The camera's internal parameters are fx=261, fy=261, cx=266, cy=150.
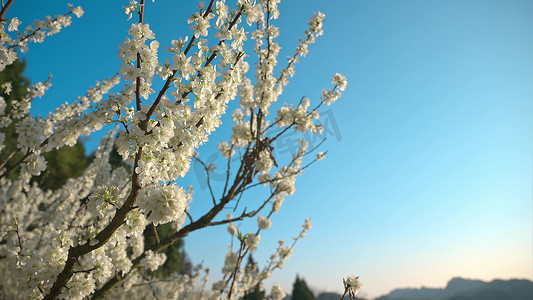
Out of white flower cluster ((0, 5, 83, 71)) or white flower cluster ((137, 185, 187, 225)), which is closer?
white flower cluster ((137, 185, 187, 225))

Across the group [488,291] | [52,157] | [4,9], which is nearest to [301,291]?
[52,157]

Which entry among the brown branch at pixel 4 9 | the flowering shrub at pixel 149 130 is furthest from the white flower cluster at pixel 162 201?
the brown branch at pixel 4 9

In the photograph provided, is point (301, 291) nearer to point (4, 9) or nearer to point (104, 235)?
point (104, 235)

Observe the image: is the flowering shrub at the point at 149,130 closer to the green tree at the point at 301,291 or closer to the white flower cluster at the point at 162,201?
the white flower cluster at the point at 162,201

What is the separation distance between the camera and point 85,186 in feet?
26.6

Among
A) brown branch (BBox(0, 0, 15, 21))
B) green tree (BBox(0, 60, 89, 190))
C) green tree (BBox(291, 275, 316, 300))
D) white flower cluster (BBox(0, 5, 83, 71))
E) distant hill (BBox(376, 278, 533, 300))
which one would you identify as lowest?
distant hill (BBox(376, 278, 533, 300))

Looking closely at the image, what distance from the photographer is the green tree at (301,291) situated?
21.2 m

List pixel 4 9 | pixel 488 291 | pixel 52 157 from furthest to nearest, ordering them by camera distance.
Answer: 1. pixel 488 291
2. pixel 52 157
3. pixel 4 9

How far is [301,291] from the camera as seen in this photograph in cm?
2161

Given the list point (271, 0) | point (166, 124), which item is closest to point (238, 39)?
point (166, 124)

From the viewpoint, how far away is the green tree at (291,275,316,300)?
21239mm

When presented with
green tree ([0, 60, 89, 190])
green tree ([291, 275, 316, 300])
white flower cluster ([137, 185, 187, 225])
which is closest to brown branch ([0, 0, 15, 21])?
white flower cluster ([137, 185, 187, 225])

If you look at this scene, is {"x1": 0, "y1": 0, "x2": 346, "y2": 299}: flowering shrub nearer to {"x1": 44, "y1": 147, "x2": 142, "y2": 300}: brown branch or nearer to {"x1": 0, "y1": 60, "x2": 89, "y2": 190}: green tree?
{"x1": 44, "y1": 147, "x2": 142, "y2": 300}: brown branch

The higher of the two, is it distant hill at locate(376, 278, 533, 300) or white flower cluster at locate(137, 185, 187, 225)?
white flower cluster at locate(137, 185, 187, 225)
